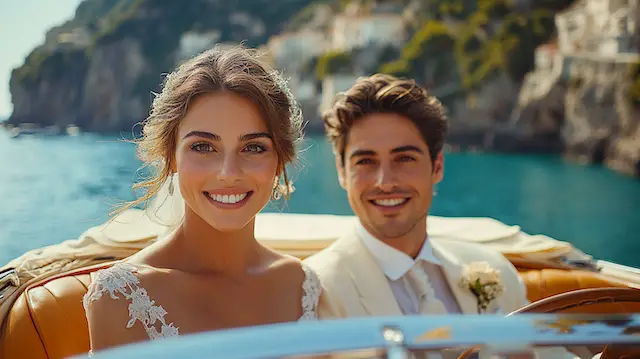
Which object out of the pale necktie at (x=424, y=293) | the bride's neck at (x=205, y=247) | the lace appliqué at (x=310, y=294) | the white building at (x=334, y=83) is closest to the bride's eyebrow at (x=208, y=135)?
the bride's neck at (x=205, y=247)

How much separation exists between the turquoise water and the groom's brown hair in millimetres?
9155

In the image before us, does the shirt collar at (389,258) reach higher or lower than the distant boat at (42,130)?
higher

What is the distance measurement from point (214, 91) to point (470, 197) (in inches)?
983

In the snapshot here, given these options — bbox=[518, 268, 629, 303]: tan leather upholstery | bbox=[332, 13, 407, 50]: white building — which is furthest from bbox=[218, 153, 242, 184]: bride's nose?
bbox=[332, 13, 407, 50]: white building

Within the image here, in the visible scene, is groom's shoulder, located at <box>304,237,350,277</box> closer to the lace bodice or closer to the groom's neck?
the groom's neck

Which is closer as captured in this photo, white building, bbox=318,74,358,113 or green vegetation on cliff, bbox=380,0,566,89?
green vegetation on cliff, bbox=380,0,566,89

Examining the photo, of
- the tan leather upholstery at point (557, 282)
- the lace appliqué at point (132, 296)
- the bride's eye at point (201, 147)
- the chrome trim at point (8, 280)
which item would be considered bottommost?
the tan leather upholstery at point (557, 282)

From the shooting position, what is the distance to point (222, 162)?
1.89 m

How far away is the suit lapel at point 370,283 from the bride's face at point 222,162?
0.75 meters

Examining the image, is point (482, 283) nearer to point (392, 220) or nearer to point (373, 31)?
point (392, 220)

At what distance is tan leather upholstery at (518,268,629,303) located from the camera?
297 cm

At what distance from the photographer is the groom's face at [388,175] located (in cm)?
262

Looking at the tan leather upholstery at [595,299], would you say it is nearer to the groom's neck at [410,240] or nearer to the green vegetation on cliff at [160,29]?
the groom's neck at [410,240]

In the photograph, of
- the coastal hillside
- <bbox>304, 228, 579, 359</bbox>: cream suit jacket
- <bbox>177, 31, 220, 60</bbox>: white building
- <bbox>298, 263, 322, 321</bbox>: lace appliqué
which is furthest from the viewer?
<bbox>177, 31, 220, 60</bbox>: white building
